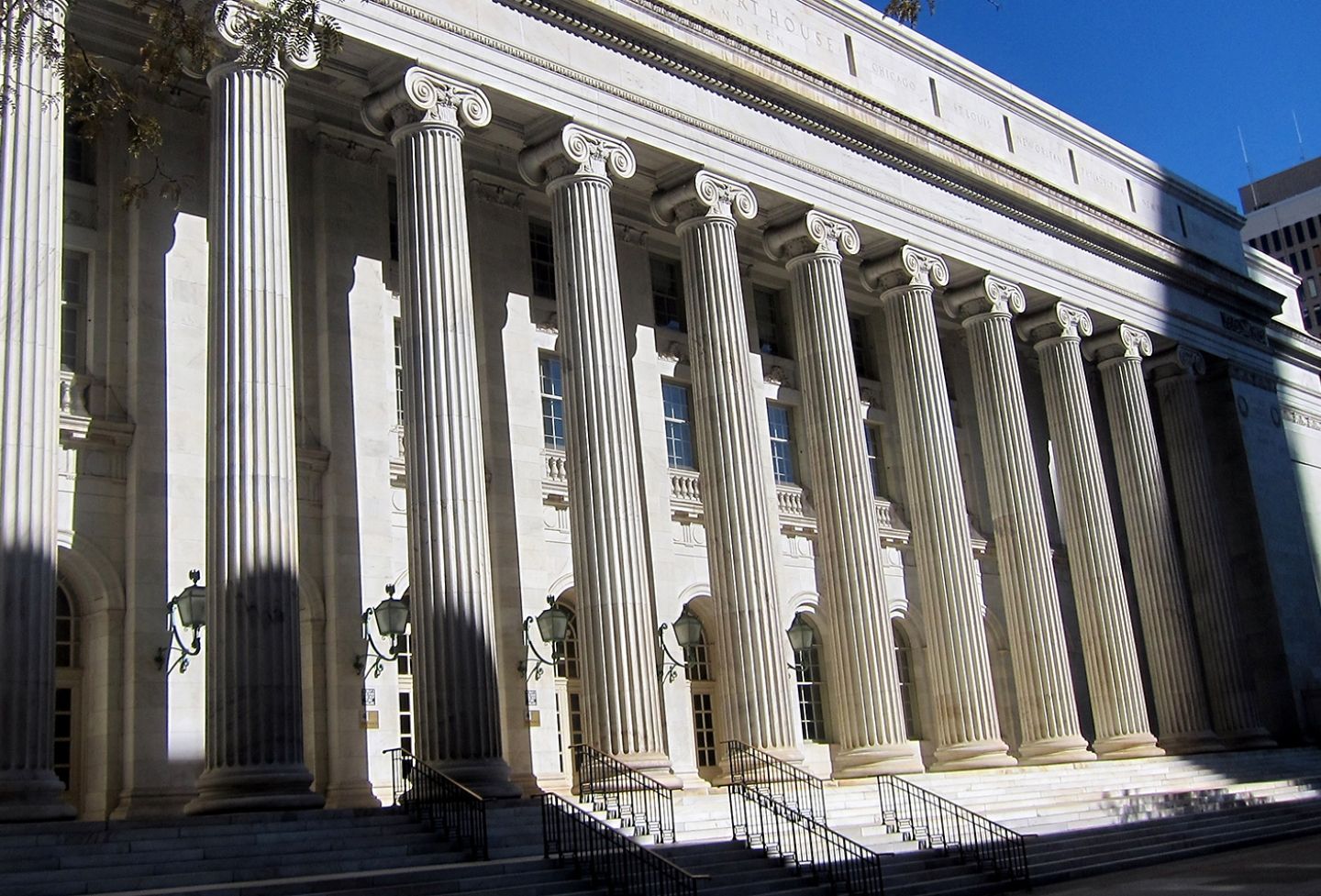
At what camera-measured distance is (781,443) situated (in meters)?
31.6

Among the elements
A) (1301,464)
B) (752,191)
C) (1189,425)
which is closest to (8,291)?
(752,191)

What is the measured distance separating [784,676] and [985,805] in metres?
4.04

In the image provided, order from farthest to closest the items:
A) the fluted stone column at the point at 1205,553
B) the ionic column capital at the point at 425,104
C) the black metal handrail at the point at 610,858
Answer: the fluted stone column at the point at 1205,553
the ionic column capital at the point at 425,104
the black metal handrail at the point at 610,858

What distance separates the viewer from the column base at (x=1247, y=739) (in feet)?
112

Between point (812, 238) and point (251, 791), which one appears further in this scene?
point (812, 238)

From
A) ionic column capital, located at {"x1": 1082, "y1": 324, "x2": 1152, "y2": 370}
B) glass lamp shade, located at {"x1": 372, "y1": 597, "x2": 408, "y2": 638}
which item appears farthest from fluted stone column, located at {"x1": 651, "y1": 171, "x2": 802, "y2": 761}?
ionic column capital, located at {"x1": 1082, "y1": 324, "x2": 1152, "y2": 370}

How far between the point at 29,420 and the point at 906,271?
18.1 m

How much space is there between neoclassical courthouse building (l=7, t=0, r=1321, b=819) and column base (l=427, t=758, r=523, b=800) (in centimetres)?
6

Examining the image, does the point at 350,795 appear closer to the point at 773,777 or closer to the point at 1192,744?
the point at 773,777

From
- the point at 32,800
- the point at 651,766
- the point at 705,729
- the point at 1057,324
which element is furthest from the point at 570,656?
the point at 1057,324

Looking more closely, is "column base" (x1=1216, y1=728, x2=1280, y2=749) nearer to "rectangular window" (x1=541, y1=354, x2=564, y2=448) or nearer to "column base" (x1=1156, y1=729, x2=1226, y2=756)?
"column base" (x1=1156, y1=729, x2=1226, y2=756)

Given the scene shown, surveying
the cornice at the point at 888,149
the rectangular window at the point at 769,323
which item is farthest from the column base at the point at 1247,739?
the rectangular window at the point at 769,323

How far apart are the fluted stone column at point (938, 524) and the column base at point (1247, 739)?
8.87 m

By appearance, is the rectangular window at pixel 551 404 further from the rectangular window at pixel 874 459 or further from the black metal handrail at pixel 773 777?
the rectangular window at pixel 874 459
